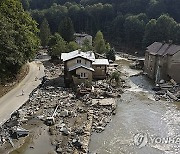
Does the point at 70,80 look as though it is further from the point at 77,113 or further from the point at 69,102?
the point at 77,113

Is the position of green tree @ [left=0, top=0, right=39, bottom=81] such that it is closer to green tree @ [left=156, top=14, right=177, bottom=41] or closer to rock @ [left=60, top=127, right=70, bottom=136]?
rock @ [left=60, top=127, right=70, bottom=136]

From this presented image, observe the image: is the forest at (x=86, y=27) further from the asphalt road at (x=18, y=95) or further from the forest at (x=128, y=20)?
the asphalt road at (x=18, y=95)

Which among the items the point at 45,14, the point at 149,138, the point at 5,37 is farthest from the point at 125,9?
the point at 149,138

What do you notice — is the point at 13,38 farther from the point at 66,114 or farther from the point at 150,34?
the point at 150,34

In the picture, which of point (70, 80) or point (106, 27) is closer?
point (70, 80)

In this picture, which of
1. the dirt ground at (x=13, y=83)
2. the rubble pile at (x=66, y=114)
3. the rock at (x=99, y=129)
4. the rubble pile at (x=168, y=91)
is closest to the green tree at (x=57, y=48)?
the dirt ground at (x=13, y=83)

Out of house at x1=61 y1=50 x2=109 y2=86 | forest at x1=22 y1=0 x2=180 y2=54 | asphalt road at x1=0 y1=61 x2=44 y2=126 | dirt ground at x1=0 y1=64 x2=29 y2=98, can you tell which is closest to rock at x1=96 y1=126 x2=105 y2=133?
asphalt road at x1=0 y1=61 x2=44 y2=126
